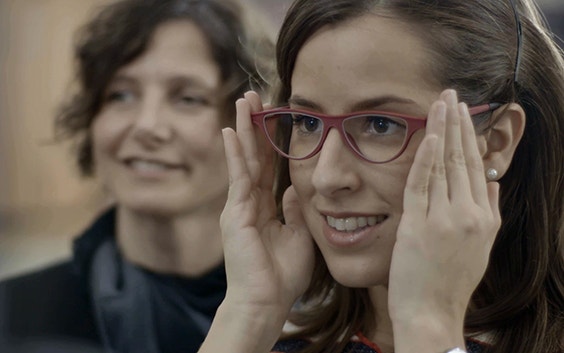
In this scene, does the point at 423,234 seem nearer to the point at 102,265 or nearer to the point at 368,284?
the point at 368,284

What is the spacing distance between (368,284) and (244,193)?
0.94 feet

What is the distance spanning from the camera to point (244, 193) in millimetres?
1521

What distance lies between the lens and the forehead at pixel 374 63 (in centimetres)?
130

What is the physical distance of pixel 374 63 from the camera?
1304 millimetres

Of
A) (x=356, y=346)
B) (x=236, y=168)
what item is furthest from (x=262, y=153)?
(x=356, y=346)

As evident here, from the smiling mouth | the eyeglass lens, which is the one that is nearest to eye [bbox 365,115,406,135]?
the eyeglass lens

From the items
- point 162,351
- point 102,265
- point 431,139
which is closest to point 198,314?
point 162,351

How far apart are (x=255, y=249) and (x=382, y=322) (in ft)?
0.98

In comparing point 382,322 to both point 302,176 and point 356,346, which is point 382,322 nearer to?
point 356,346

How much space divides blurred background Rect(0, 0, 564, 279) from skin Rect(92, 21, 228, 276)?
0.08 meters

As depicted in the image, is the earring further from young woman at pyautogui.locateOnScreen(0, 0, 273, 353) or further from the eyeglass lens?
young woman at pyautogui.locateOnScreen(0, 0, 273, 353)

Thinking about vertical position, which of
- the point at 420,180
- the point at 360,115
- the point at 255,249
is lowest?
the point at 255,249

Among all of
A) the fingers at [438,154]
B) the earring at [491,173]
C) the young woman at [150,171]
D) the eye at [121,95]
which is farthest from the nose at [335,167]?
the eye at [121,95]

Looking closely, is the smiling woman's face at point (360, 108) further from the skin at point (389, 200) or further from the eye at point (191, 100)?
the eye at point (191, 100)
